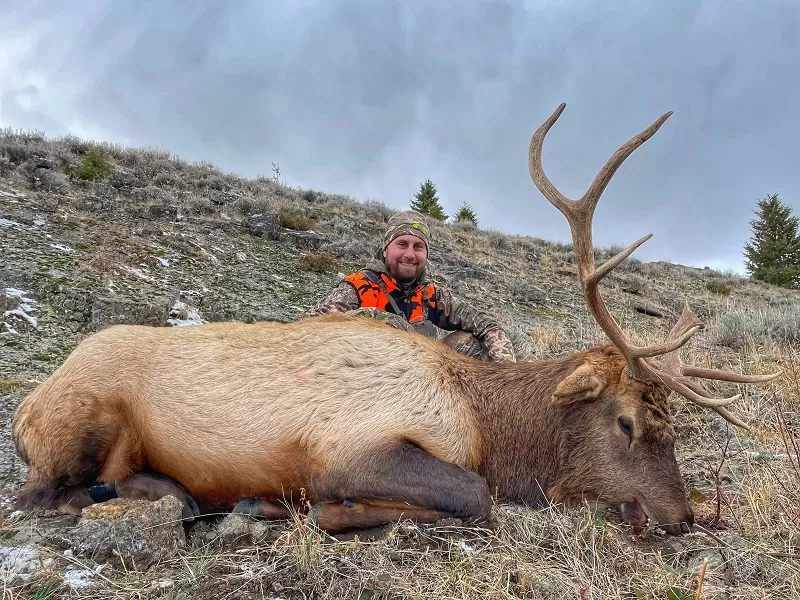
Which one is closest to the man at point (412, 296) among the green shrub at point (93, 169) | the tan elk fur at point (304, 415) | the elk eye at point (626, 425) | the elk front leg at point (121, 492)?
the tan elk fur at point (304, 415)

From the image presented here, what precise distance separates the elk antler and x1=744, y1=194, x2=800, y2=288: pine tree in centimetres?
3168

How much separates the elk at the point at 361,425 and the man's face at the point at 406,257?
258 cm

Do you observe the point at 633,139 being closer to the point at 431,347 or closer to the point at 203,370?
the point at 431,347

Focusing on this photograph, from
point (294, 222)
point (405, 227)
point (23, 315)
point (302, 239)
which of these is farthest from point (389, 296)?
point (294, 222)

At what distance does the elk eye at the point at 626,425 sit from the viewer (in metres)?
3.13

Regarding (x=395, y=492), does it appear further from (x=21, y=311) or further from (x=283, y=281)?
(x=283, y=281)

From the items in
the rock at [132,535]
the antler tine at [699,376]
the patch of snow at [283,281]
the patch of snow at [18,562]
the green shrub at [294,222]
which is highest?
A: the green shrub at [294,222]

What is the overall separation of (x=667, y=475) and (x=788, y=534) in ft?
1.91

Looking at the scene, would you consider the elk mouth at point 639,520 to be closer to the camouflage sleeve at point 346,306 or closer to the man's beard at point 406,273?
the camouflage sleeve at point 346,306

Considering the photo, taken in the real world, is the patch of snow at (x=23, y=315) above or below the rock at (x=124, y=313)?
below

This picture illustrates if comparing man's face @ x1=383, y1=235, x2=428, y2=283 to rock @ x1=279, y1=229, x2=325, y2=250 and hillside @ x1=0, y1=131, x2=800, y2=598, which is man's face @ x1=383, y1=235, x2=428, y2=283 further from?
rock @ x1=279, y1=229, x2=325, y2=250

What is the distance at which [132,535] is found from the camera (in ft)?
7.98

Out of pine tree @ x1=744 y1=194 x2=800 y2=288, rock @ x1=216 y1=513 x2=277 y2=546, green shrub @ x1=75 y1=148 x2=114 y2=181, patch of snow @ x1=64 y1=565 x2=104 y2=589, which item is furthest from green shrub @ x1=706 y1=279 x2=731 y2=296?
patch of snow @ x1=64 y1=565 x2=104 y2=589

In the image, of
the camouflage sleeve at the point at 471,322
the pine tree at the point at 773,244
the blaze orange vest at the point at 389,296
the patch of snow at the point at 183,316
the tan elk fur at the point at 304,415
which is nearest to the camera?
the tan elk fur at the point at 304,415
